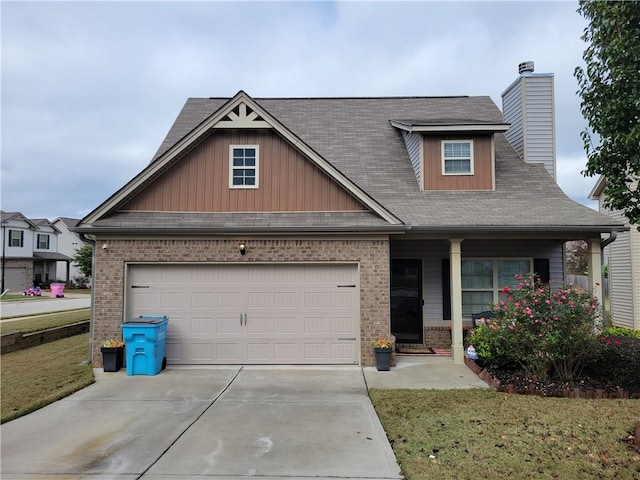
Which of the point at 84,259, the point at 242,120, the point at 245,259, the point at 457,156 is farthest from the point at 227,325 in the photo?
the point at 84,259

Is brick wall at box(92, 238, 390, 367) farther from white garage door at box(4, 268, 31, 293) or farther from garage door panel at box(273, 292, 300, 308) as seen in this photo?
white garage door at box(4, 268, 31, 293)

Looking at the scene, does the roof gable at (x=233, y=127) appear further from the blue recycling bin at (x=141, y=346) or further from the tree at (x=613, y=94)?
the tree at (x=613, y=94)

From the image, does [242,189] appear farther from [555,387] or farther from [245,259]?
[555,387]

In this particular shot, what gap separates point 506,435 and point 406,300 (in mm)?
6024

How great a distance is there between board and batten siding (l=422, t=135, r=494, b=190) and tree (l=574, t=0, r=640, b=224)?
437 centimetres

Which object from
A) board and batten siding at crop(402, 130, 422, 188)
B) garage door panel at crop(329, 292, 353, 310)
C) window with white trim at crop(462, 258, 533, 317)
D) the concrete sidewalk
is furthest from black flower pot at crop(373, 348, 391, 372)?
board and batten siding at crop(402, 130, 422, 188)

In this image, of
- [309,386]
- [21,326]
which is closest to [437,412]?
[309,386]

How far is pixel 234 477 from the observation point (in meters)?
4.21

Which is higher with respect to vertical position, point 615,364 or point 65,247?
point 65,247

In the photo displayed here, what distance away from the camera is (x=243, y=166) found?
9.72m

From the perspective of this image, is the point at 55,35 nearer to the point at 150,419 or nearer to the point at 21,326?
the point at 21,326

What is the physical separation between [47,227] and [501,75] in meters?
43.6

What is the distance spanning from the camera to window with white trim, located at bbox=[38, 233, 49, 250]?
41.3 m

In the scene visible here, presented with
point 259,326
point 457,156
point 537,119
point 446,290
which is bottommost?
point 259,326
